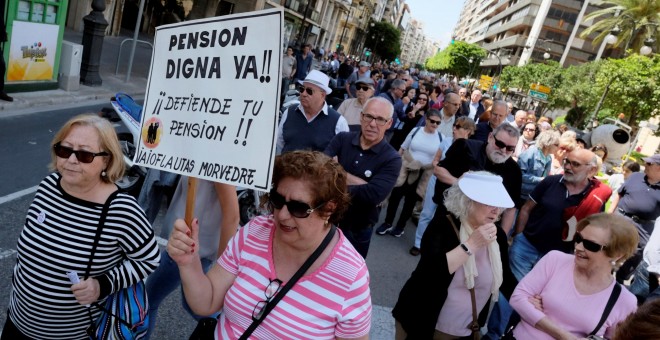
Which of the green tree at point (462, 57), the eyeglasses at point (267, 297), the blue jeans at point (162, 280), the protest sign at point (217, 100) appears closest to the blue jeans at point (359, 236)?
the blue jeans at point (162, 280)

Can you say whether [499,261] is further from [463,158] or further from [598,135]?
[598,135]

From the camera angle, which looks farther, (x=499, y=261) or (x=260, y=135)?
(x=499, y=261)

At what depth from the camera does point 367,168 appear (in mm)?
3473

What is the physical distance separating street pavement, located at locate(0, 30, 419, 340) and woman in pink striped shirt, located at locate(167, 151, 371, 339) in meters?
1.69

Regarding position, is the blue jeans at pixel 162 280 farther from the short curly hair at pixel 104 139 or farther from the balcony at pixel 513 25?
the balcony at pixel 513 25

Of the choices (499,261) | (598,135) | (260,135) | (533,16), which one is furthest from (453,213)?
(533,16)

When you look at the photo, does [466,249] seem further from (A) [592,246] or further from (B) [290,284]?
(B) [290,284]

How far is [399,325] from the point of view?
279 cm

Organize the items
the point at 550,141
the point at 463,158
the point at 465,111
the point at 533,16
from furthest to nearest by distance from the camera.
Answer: the point at 533,16
the point at 465,111
the point at 550,141
the point at 463,158

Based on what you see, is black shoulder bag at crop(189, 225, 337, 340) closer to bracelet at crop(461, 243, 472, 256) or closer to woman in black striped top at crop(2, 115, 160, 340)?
woman in black striped top at crop(2, 115, 160, 340)

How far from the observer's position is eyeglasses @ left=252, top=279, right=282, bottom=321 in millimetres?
1754

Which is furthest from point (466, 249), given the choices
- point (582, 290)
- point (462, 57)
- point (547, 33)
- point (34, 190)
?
point (462, 57)

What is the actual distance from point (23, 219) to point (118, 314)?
9.91 ft

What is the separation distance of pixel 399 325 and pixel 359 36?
3407 inches
